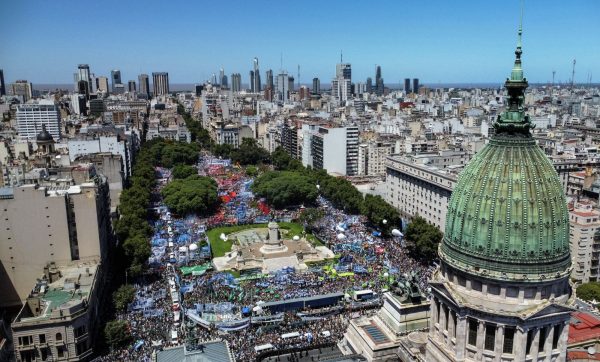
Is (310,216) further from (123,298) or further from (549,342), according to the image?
(549,342)

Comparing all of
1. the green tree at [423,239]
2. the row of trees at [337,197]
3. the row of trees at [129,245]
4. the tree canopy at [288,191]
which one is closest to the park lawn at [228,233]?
the tree canopy at [288,191]

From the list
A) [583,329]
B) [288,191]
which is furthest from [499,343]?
[288,191]

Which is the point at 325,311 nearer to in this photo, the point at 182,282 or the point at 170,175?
the point at 182,282

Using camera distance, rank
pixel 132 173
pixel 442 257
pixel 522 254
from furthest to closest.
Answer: pixel 132 173 < pixel 442 257 < pixel 522 254

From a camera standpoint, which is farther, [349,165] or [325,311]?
[349,165]

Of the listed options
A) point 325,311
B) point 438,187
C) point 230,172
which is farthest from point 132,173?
point 325,311

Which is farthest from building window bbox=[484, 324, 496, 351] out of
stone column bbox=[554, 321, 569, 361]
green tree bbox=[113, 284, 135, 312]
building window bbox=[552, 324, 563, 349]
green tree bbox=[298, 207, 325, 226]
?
green tree bbox=[298, 207, 325, 226]

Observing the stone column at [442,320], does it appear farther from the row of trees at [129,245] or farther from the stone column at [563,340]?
the row of trees at [129,245]
